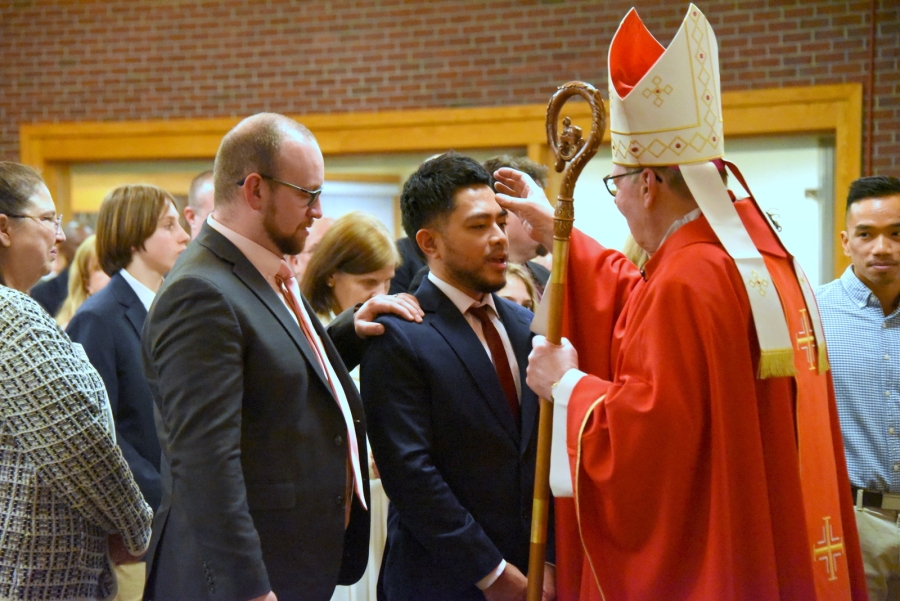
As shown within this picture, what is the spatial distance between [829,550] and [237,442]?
1346 mm

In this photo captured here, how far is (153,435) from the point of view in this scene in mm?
3236

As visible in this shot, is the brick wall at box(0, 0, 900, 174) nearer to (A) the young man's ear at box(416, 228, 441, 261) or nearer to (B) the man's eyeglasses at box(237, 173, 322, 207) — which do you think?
(A) the young man's ear at box(416, 228, 441, 261)

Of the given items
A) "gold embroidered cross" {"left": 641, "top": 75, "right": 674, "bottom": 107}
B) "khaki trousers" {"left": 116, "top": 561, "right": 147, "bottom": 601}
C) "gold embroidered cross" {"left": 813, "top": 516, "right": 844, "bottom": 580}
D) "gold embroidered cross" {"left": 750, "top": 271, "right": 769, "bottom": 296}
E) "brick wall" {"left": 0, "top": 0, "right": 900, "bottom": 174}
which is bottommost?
"khaki trousers" {"left": 116, "top": 561, "right": 147, "bottom": 601}

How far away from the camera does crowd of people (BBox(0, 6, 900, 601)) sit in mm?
1920

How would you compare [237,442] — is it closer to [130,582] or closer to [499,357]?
[499,357]

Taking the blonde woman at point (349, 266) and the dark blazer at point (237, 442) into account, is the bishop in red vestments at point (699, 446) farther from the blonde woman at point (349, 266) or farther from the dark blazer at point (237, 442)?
the blonde woman at point (349, 266)

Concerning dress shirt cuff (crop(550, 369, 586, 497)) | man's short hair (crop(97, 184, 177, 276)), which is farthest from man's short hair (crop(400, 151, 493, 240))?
man's short hair (crop(97, 184, 177, 276))

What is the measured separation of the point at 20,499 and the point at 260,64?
556 centimetres

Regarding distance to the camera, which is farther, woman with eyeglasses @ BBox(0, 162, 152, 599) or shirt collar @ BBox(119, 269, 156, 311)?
shirt collar @ BBox(119, 269, 156, 311)

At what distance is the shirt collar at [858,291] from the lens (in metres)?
3.21

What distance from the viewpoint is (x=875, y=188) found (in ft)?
10.8

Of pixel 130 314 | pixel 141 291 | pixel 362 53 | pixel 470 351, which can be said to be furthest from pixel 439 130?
pixel 470 351

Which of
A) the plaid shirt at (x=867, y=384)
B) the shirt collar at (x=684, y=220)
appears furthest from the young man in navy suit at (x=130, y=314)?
the plaid shirt at (x=867, y=384)

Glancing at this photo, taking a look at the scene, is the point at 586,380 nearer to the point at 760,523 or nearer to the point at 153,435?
the point at 760,523
